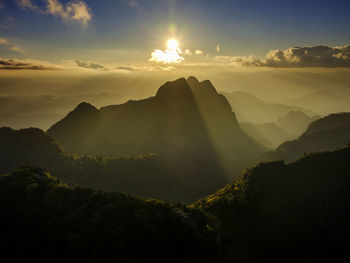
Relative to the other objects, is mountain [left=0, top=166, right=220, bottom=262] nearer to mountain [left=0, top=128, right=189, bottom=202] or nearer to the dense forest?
the dense forest

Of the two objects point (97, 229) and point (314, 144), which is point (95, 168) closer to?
point (97, 229)

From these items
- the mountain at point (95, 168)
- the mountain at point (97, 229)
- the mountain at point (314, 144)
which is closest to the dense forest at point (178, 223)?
the mountain at point (97, 229)

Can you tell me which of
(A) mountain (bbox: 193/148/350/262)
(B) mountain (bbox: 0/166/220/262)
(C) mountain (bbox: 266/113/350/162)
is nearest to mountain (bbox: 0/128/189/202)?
(A) mountain (bbox: 193/148/350/262)

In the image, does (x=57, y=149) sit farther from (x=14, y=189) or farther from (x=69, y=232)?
(x=69, y=232)

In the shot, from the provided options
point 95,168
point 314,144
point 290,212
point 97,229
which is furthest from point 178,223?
point 314,144

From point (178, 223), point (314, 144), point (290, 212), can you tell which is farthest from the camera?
point (314, 144)

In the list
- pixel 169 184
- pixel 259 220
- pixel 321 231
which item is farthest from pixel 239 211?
pixel 169 184
